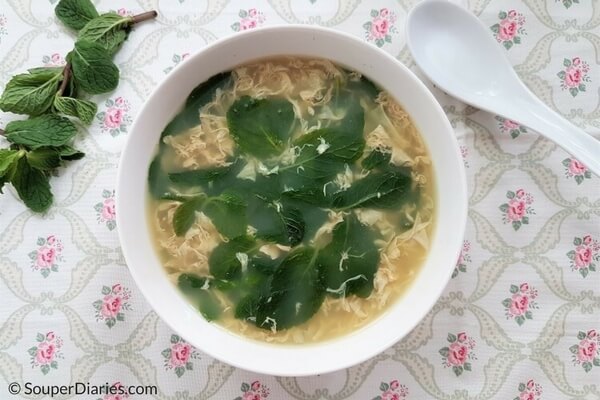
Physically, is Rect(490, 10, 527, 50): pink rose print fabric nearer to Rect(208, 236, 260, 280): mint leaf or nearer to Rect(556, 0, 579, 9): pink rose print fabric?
Rect(556, 0, 579, 9): pink rose print fabric

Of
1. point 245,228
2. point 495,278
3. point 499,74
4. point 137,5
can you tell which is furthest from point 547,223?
point 137,5

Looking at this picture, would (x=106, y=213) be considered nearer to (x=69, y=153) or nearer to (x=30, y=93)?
(x=69, y=153)

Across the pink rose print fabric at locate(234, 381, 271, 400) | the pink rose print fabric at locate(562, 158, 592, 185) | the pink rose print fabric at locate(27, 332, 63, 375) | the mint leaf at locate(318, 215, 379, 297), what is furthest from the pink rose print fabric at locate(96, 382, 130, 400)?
the pink rose print fabric at locate(562, 158, 592, 185)

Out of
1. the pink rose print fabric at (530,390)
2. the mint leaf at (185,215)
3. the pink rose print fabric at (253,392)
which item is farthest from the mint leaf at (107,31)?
the pink rose print fabric at (530,390)

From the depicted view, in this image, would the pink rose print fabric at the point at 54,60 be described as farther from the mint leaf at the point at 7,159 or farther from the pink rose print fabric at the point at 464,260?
the pink rose print fabric at the point at 464,260

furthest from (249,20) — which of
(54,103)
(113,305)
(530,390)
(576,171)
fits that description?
(530,390)
